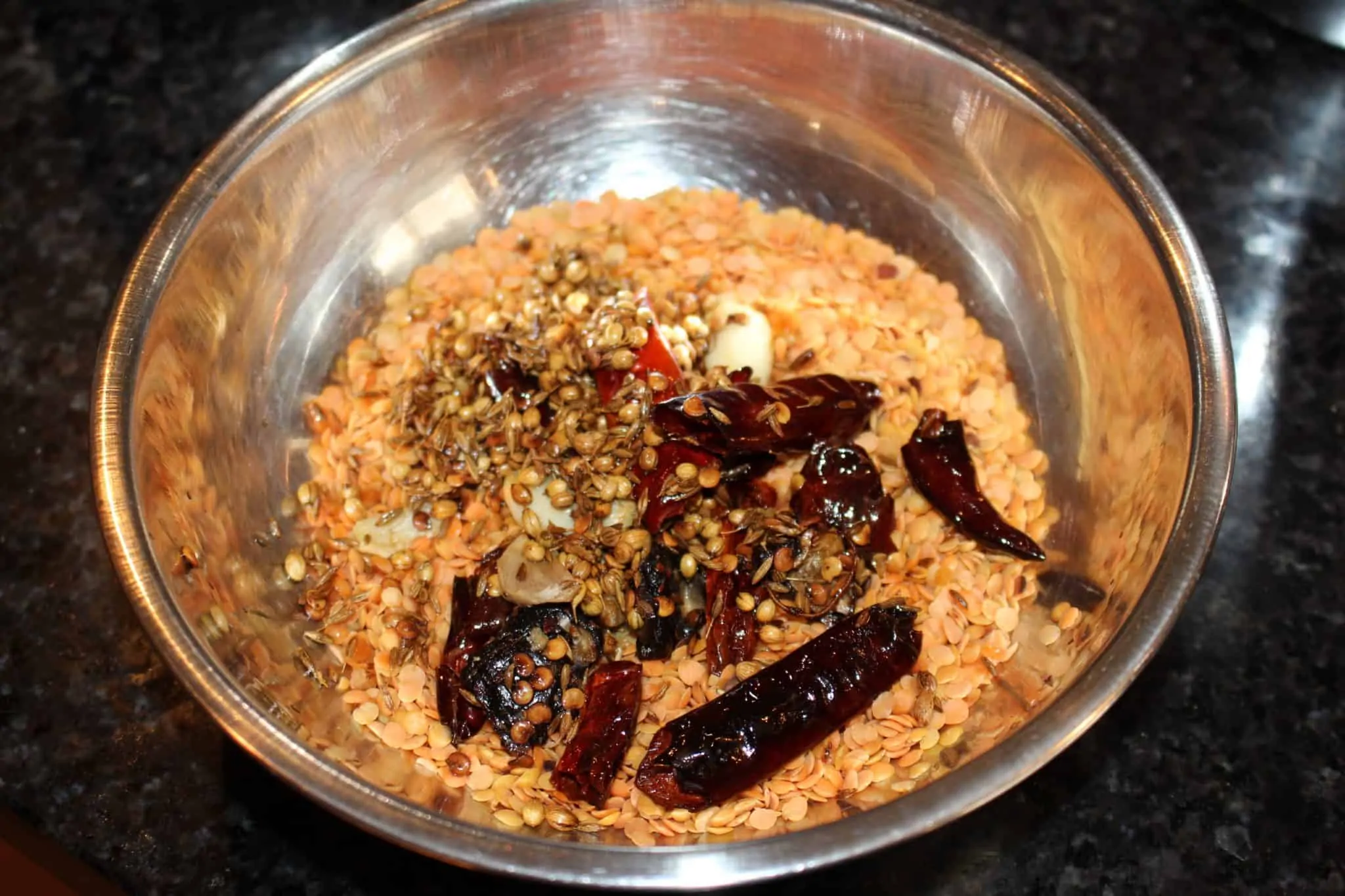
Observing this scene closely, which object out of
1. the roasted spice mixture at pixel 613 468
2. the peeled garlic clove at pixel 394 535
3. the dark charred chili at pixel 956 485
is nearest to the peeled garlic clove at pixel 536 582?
the roasted spice mixture at pixel 613 468

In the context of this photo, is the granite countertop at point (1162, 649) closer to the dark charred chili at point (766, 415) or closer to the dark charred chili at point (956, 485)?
the dark charred chili at point (956, 485)

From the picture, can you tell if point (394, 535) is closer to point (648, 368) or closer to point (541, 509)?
point (541, 509)

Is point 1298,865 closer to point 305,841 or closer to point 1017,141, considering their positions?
point 1017,141

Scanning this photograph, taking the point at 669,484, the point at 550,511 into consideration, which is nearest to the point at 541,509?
the point at 550,511

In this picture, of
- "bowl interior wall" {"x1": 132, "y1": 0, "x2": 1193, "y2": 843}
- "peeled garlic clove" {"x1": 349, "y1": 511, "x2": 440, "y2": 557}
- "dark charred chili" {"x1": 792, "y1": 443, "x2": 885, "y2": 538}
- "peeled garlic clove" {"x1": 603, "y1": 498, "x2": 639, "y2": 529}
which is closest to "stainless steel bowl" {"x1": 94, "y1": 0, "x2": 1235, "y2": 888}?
"bowl interior wall" {"x1": 132, "y1": 0, "x2": 1193, "y2": 843}

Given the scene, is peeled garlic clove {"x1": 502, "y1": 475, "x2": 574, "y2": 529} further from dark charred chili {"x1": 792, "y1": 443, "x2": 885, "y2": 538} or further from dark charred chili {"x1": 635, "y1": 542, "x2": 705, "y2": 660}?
dark charred chili {"x1": 792, "y1": 443, "x2": 885, "y2": 538}
